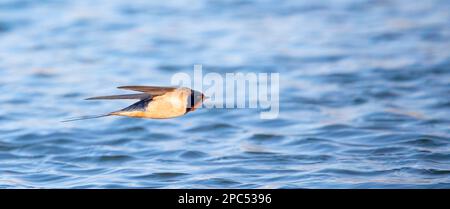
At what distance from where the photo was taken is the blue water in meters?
6.93

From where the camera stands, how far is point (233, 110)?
29.0ft

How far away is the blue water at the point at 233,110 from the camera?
693 centimetres

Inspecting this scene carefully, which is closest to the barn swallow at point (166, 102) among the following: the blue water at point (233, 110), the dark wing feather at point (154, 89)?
the dark wing feather at point (154, 89)

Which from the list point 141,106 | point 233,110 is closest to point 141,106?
point 141,106

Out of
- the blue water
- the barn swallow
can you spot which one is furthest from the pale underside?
the blue water

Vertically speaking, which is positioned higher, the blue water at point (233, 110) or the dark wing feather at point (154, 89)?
the blue water at point (233, 110)

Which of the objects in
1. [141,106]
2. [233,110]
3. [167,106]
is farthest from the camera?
[233,110]

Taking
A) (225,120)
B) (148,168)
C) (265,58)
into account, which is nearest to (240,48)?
(265,58)

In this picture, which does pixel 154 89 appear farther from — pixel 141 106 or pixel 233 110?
pixel 233 110

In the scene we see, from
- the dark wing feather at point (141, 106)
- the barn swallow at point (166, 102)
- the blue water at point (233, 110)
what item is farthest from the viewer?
the blue water at point (233, 110)

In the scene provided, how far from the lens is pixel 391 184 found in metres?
6.48

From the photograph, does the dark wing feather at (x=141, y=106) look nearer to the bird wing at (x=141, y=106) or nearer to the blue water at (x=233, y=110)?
the bird wing at (x=141, y=106)

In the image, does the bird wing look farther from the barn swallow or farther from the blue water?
the blue water
